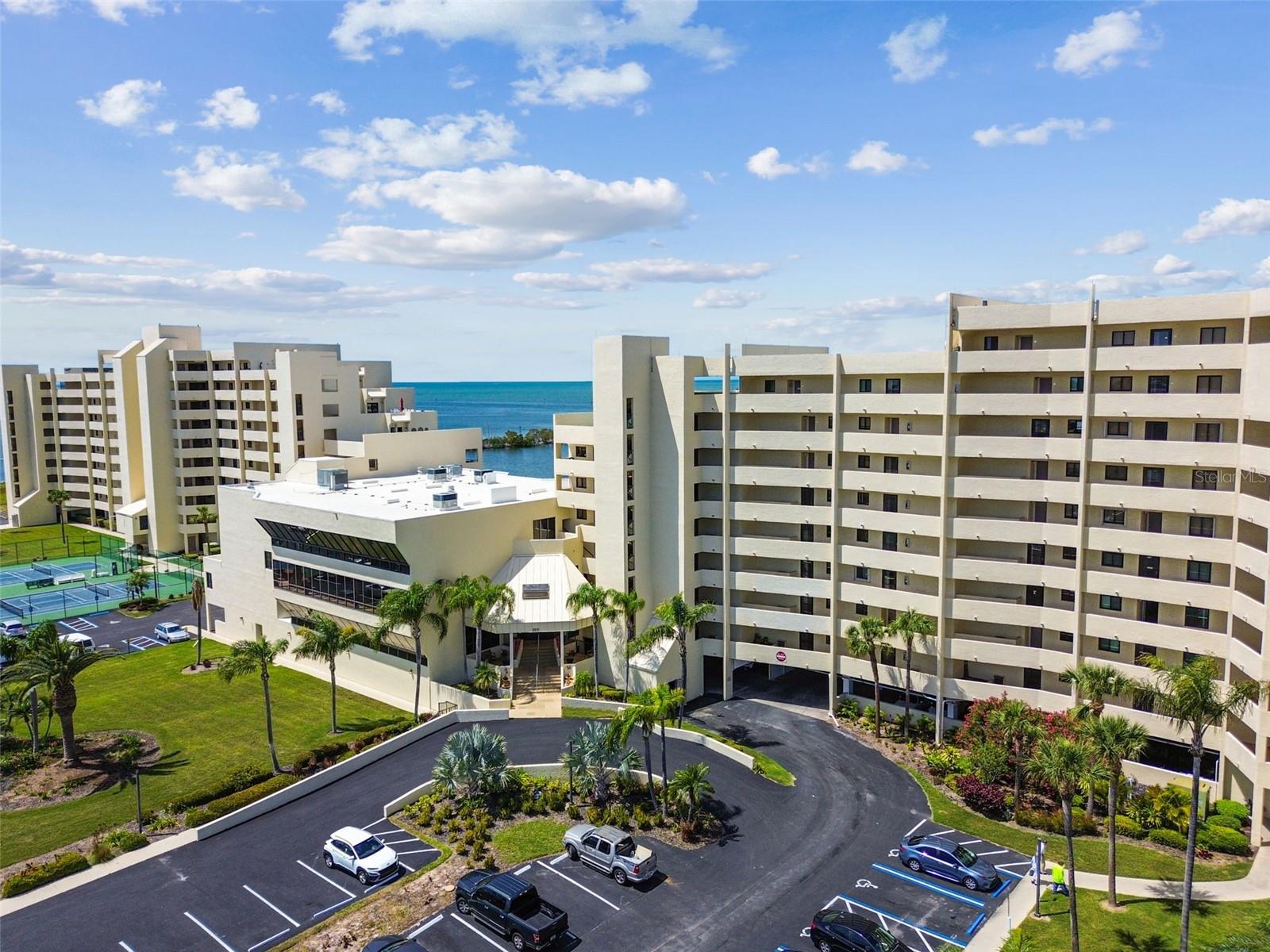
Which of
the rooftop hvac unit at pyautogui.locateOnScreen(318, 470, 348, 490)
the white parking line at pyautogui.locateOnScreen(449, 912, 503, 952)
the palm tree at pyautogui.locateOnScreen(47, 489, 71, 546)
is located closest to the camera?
the white parking line at pyautogui.locateOnScreen(449, 912, 503, 952)

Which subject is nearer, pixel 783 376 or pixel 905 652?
pixel 905 652

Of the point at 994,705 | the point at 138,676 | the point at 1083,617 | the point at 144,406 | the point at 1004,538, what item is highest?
the point at 144,406

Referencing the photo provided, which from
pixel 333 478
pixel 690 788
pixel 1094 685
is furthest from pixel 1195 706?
pixel 333 478

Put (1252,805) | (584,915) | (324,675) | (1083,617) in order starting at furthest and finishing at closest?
(324,675) < (1083,617) < (1252,805) < (584,915)

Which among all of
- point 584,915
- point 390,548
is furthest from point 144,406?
point 584,915

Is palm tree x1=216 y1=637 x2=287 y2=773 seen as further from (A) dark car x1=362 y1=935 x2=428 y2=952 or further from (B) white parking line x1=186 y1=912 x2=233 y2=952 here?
(A) dark car x1=362 y1=935 x2=428 y2=952

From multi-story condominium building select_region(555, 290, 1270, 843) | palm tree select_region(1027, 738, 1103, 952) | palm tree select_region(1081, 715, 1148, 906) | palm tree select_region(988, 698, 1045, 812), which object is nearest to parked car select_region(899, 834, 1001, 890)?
palm tree select_region(1027, 738, 1103, 952)

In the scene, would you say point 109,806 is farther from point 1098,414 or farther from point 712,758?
point 1098,414
